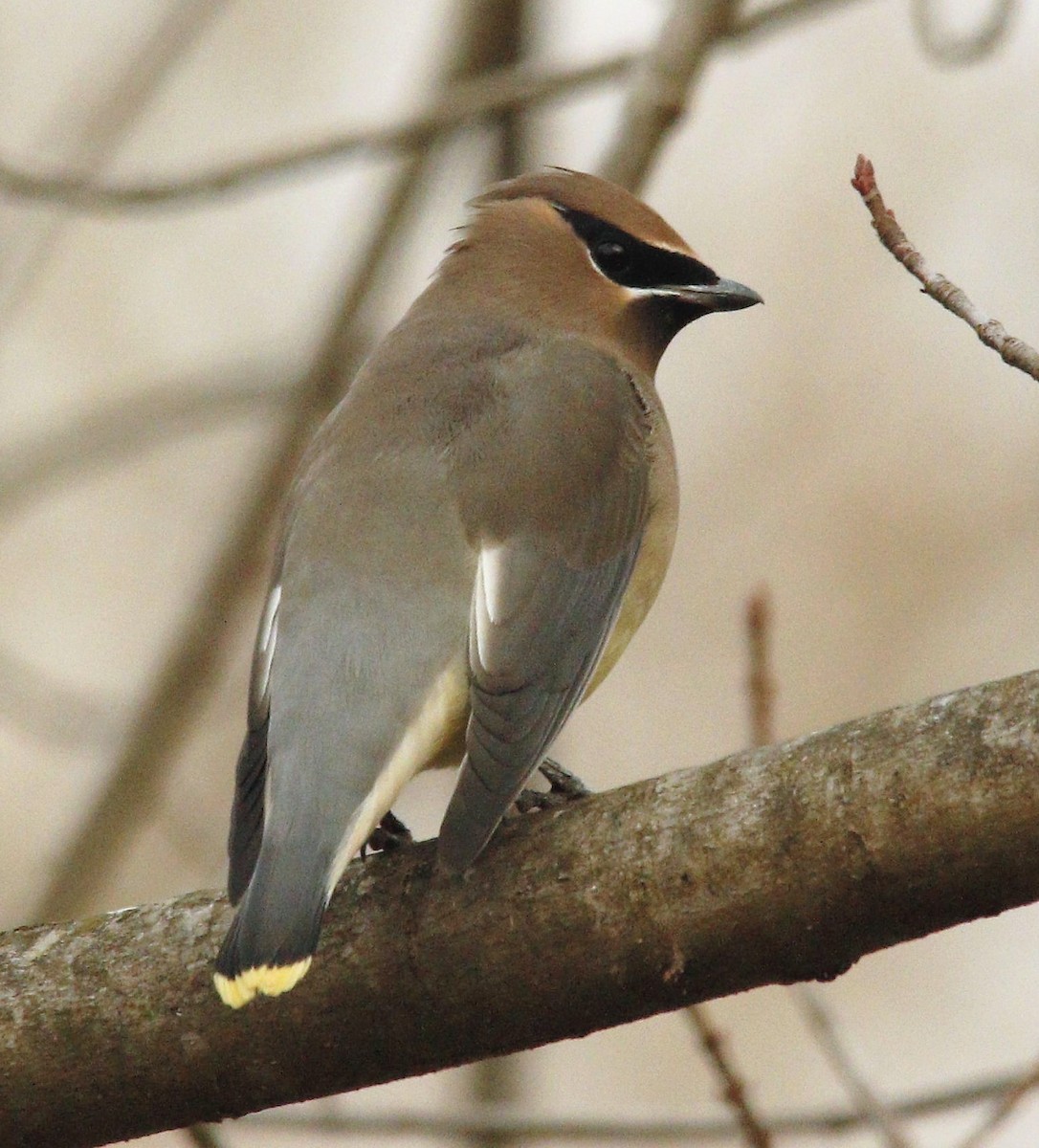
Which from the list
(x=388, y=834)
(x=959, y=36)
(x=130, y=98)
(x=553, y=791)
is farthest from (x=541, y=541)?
(x=130, y=98)

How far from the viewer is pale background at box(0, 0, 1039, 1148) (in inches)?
373

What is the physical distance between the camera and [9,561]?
413 inches

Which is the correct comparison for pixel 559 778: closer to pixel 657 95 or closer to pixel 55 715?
pixel 657 95

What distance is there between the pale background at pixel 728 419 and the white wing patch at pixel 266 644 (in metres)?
4.27

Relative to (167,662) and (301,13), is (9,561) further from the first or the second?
(167,662)

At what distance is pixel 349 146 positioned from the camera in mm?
5473

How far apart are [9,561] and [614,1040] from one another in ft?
12.3

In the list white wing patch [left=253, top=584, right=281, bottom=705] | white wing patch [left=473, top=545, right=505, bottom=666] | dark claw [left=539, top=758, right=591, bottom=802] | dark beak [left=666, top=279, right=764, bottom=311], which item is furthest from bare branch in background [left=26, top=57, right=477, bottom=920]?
white wing patch [left=473, top=545, right=505, bottom=666]

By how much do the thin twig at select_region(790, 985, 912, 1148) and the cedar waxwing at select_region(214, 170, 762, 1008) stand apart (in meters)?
0.66

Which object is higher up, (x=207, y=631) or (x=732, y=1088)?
(x=207, y=631)

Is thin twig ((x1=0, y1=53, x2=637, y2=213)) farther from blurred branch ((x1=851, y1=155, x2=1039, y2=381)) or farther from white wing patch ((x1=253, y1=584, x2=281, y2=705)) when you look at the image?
blurred branch ((x1=851, y1=155, x2=1039, y2=381))

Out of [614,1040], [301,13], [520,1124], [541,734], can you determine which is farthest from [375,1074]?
[301,13]

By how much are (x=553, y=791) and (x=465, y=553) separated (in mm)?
483

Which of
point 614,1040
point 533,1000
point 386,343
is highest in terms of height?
point 614,1040
